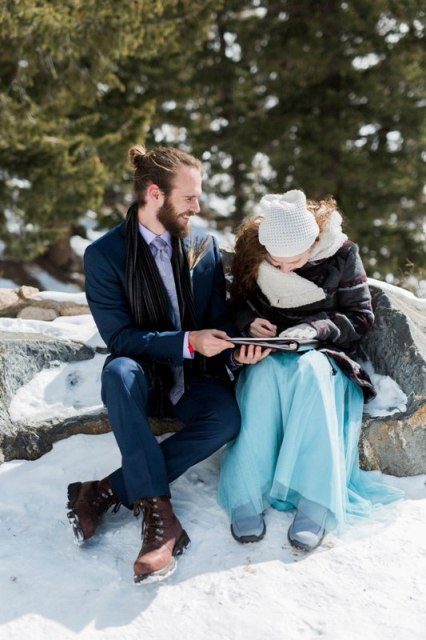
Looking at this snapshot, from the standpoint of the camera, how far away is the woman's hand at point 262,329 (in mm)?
3100

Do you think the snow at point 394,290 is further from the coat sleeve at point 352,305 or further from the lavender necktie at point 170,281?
→ the lavender necktie at point 170,281

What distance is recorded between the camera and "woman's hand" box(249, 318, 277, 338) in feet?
10.2

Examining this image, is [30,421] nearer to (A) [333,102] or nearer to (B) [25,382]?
(B) [25,382]

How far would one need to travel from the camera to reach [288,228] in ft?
9.77

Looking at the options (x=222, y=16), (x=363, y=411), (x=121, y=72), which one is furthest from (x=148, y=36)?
(x=363, y=411)

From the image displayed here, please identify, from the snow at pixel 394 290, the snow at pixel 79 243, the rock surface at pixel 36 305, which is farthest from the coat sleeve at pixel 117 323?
the snow at pixel 79 243

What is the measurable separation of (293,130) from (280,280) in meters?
7.78

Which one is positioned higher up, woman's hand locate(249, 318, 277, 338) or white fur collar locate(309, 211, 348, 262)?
white fur collar locate(309, 211, 348, 262)

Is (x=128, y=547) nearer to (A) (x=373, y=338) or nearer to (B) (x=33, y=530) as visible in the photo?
(B) (x=33, y=530)

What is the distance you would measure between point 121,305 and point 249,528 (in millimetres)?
1127

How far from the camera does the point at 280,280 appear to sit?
10.4 ft

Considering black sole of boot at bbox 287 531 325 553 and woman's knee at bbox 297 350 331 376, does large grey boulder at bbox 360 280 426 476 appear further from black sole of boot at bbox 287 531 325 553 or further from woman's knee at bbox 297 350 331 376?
black sole of boot at bbox 287 531 325 553

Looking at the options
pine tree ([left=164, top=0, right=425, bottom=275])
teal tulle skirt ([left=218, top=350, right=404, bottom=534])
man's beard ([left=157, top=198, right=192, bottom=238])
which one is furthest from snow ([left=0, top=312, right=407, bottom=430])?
pine tree ([left=164, top=0, right=425, bottom=275])

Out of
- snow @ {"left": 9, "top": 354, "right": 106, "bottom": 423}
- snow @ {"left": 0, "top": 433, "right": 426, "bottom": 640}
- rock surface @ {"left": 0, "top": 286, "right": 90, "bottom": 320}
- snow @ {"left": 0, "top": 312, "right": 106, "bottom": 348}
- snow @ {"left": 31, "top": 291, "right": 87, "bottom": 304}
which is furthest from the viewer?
snow @ {"left": 31, "top": 291, "right": 87, "bottom": 304}
